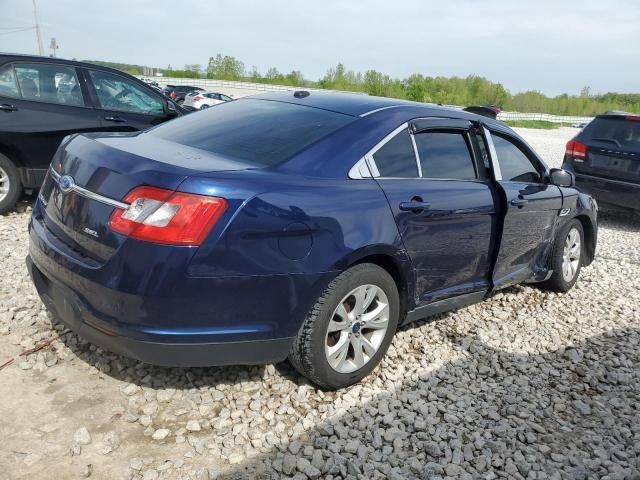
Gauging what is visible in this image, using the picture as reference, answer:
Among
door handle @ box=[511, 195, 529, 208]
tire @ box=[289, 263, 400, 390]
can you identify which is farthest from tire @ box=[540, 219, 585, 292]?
tire @ box=[289, 263, 400, 390]

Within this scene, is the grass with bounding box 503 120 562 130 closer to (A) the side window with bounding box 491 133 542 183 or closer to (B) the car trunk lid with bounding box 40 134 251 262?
(A) the side window with bounding box 491 133 542 183

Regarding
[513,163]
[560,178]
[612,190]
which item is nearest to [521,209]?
[513,163]

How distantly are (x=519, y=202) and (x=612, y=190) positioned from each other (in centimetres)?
442

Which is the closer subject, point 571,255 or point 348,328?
point 348,328

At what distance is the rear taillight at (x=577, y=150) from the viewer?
7871 millimetres

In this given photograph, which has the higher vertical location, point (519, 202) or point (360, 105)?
point (360, 105)

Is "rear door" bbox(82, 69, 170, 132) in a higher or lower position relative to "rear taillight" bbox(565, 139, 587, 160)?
higher

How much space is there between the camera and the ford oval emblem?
2.65m

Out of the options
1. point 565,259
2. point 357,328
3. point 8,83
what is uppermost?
point 8,83

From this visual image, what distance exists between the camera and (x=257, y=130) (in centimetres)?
318

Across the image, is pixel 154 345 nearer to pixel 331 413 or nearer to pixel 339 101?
pixel 331 413

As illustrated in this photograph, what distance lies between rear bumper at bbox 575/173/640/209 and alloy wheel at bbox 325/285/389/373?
17.7ft

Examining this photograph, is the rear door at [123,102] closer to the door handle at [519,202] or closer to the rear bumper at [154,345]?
the rear bumper at [154,345]

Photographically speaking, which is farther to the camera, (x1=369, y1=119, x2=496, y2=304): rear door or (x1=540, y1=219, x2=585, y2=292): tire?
(x1=540, y1=219, x2=585, y2=292): tire
